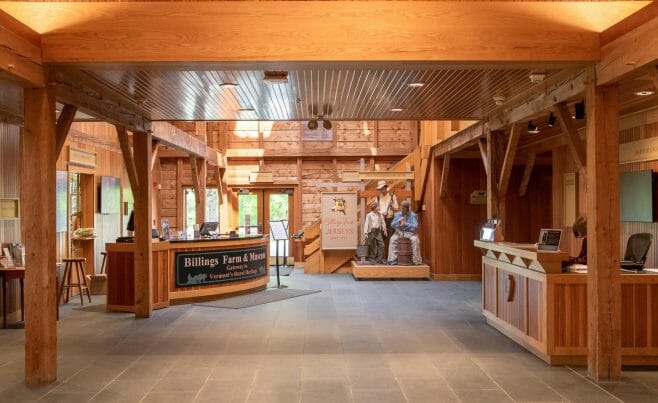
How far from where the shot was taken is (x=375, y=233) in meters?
13.8

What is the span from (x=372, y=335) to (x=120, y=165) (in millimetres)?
8302

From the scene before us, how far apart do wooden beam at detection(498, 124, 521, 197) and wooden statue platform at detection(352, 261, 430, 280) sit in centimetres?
488

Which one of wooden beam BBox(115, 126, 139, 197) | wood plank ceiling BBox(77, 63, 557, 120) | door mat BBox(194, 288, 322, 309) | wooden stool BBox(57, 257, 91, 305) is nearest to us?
wood plank ceiling BBox(77, 63, 557, 120)

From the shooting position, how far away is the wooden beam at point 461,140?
31.1 feet

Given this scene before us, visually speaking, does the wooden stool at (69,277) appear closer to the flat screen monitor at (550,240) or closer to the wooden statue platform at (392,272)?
the wooden statue platform at (392,272)

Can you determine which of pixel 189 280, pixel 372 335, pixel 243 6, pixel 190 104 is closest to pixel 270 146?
pixel 189 280

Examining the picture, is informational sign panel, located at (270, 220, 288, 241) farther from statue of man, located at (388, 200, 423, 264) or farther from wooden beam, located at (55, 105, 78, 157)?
wooden beam, located at (55, 105, 78, 157)

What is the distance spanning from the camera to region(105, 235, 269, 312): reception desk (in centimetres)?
912

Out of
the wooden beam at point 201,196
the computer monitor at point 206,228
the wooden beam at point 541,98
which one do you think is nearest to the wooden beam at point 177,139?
the wooden beam at point 201,196

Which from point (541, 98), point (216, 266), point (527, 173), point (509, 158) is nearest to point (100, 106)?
point (216, 266)

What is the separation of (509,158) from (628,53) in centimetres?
356

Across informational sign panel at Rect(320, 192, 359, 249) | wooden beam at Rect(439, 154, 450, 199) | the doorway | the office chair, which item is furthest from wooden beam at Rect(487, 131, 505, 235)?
the doorway

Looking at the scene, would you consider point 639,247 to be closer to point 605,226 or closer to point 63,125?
point 605,226

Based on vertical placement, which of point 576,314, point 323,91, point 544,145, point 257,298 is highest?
point 323,91
